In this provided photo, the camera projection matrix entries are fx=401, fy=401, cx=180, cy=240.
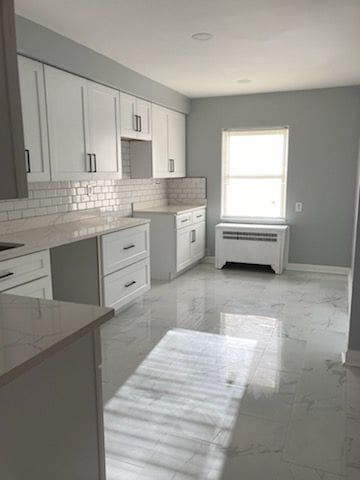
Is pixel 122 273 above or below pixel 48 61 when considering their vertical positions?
below

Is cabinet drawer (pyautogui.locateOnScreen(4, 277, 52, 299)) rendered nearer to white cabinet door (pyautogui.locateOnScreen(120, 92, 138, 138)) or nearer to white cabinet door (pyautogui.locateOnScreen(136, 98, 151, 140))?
white cabinet door (pyautogui.locateOnScreen(120, 92, 138, 138))

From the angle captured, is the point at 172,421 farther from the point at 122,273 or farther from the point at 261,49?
the point at 261,49

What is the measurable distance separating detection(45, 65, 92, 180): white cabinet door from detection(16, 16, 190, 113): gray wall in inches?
3.8

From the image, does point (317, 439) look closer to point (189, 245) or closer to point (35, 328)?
point (35, 328)

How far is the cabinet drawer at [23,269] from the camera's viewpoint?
240 centimetres

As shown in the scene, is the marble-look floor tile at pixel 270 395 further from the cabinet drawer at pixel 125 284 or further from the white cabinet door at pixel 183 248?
the white cabinet door at pixel 183 248

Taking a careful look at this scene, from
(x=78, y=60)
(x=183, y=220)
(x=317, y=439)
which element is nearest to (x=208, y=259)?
(x=183, y=220)

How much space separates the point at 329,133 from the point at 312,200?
2.91 feet

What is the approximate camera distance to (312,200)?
542 centimetres

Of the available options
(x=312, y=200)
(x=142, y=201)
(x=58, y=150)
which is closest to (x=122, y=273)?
(x=58, y=150)

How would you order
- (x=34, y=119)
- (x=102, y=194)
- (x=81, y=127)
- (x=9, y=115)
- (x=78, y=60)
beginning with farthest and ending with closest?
(x=102, y=194)
(x=81, y=127)
(x=78, y=60)
(x=34, y=119)
(x=9, y=115)

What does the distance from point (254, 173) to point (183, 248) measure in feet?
5.01

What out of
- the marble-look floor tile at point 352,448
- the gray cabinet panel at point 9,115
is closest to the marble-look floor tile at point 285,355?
the marble-look floor tile at point 352,448

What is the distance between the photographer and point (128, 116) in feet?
14.0
